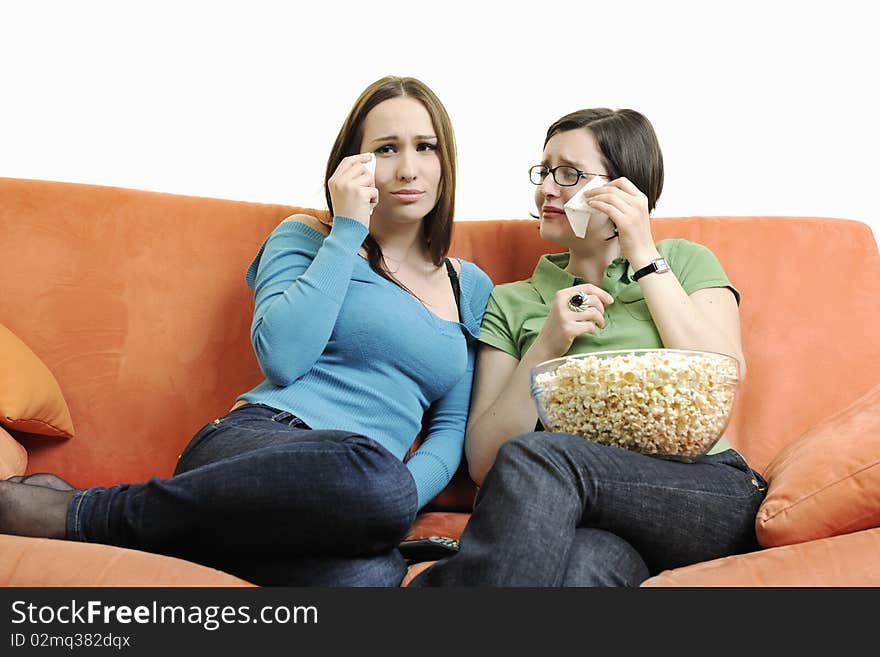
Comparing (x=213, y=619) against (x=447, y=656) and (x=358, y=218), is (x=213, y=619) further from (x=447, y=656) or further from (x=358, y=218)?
(x=358, y=218)

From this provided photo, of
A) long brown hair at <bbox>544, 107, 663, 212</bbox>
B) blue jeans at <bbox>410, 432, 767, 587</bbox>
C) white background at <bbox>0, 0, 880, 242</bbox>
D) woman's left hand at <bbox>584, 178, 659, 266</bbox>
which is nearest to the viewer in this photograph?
blue jeans at <bbox>410, 432, 767, 587</bbox>

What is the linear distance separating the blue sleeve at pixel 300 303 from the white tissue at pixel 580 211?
0.38 m

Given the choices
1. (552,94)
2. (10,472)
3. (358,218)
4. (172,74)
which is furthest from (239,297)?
(552,94)

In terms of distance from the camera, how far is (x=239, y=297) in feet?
6.45

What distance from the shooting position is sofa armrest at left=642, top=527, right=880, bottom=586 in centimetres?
117

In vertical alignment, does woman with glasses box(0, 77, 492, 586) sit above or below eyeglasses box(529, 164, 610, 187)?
below

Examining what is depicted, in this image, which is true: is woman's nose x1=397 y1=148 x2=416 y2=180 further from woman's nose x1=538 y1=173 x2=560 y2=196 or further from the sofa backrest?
the sofa backrest

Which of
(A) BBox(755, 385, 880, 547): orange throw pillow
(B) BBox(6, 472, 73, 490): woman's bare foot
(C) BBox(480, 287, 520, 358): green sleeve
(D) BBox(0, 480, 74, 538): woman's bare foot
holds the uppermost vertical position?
(C) BBox(480, 287, 520, 358): green sleeve

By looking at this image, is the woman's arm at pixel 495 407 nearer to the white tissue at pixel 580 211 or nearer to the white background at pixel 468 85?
the white tissue at pixel 580 211

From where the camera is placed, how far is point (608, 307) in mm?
1739

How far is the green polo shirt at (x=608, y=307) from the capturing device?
1679 mm

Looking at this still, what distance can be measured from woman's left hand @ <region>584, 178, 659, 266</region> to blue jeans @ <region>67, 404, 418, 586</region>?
2.03 feet

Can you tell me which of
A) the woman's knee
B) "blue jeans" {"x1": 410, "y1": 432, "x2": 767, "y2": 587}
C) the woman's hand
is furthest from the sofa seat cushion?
the woman's hand

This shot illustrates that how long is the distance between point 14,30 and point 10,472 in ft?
4.55
